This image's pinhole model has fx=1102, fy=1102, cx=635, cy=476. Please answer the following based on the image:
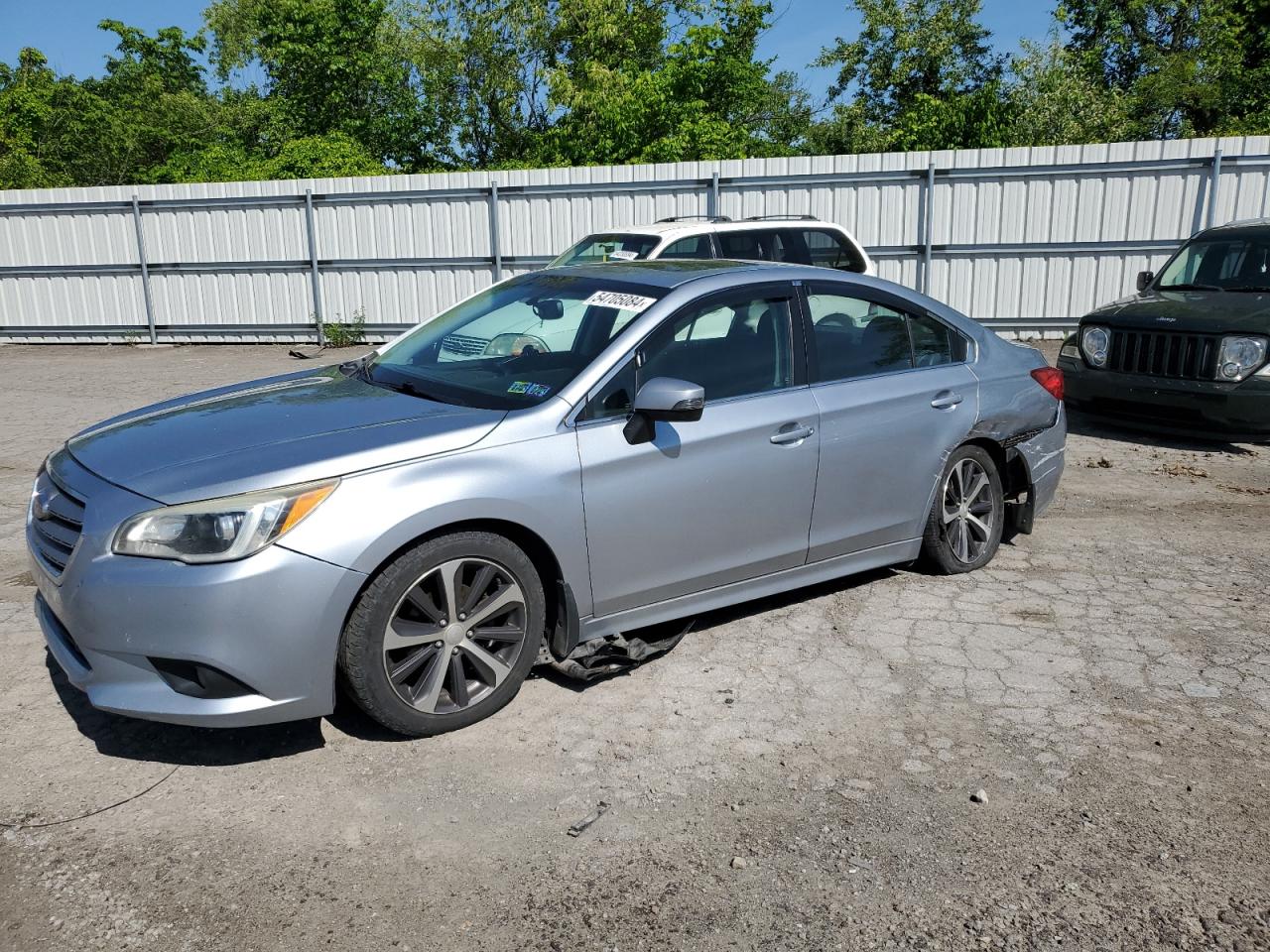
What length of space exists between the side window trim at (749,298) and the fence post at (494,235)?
36.8 ft

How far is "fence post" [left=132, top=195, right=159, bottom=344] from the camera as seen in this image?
16.5 metres

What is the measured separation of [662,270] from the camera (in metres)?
4.94

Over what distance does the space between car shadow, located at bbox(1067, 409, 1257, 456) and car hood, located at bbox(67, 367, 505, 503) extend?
6.76 metres

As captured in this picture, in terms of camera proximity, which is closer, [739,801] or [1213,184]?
[739,801]

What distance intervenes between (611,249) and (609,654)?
273 inches

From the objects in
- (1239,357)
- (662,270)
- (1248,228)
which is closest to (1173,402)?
(1239,357)

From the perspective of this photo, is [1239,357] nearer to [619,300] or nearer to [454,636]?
[619,300]

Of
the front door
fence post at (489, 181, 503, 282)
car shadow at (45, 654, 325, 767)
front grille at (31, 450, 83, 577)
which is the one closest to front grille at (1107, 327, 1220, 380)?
the front door

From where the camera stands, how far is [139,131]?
33375 mm

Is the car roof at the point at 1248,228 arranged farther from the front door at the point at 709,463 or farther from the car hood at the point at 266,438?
the car hood at the point at 266,438

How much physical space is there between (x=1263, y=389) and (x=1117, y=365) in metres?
1.11

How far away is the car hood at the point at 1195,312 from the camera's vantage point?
26.8ft

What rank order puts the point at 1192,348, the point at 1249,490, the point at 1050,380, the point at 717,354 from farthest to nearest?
the point at 1192,348 < the point at 1249,490 < the point at 1050,380 < the point at 717,354

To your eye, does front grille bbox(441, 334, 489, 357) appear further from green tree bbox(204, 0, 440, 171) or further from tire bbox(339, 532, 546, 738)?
green tree bbox(204, 0, 440, 171)
